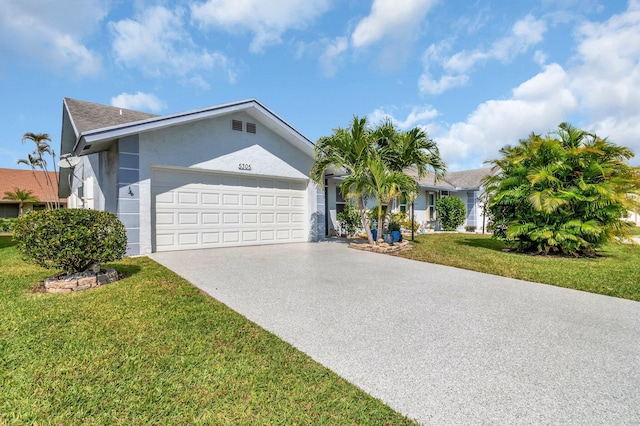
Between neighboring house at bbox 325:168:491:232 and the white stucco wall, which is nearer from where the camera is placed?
the white stucco wall

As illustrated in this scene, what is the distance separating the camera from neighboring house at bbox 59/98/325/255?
336 inches

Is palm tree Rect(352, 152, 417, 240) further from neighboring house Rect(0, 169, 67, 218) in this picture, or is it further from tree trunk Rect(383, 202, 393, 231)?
neighboring house Rect(0, 169, 67, 218)

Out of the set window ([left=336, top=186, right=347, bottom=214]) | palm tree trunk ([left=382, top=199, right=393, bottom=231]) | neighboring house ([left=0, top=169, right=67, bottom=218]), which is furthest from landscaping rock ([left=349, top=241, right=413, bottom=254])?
neighboring house ([left=0, top=169, right=67, bottom=218])

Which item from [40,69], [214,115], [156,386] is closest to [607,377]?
[156,386]

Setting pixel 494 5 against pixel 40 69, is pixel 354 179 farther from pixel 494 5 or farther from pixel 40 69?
pixel 40 69

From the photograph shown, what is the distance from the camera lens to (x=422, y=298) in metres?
4.79

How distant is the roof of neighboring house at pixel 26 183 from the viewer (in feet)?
78.3

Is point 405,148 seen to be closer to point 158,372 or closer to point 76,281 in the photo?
point 76,281

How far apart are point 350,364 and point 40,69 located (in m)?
15.5

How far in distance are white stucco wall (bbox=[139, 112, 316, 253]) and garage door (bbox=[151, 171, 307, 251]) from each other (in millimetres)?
354

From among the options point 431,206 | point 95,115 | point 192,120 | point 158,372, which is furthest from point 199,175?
point 431,206

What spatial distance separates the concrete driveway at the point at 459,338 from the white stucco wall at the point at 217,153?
4120mm

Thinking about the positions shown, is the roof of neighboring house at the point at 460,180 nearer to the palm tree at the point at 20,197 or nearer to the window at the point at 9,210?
the palm tree at the point at 20,197

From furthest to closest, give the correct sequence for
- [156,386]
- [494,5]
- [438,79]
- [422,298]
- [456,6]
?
[438,79]
[456,6]
[494,5]
[422,298]
[156,386]
